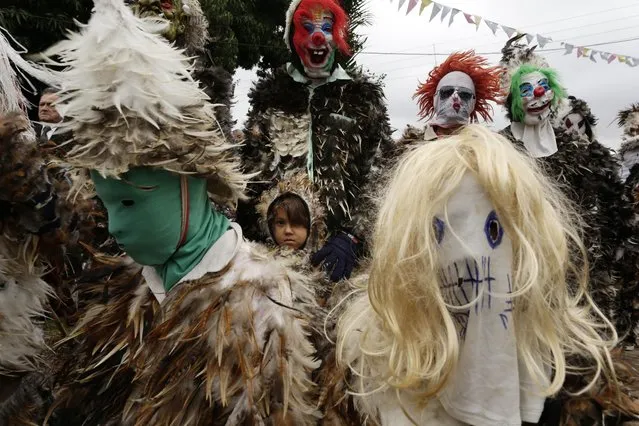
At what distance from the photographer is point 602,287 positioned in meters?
4.56

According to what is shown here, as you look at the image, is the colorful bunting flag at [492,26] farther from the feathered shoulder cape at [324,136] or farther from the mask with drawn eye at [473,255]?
the mask with drawn eye at [473,255]

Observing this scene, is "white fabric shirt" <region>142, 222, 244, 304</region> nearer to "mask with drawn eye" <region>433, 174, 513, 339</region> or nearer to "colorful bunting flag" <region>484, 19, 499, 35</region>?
"mask with drawn eye" <region>433, 174, 513, 339</region>

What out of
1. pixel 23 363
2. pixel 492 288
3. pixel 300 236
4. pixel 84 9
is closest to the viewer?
pixel 492 288

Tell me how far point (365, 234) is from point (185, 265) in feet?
4.61

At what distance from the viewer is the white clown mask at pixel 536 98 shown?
4324mm

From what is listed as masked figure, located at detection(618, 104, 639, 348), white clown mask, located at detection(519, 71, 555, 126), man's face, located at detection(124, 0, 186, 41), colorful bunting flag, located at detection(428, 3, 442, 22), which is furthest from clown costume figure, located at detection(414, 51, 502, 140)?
colorful bunting flag, located at detection(428, 3, 442, 22)

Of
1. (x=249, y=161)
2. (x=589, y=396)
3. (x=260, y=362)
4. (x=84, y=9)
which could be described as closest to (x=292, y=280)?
(x=260, y=362)

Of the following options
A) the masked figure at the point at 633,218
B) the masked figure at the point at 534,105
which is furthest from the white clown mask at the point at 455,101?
the masked figure at the point at 633,218

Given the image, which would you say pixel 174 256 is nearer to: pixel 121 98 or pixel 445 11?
pixel 121 98

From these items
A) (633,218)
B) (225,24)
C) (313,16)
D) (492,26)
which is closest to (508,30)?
(492,26)

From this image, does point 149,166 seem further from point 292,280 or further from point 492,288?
point 492,288

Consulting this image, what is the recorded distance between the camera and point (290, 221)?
2.91 m

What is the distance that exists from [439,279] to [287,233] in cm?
153

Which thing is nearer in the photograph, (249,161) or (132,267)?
(132,267)
